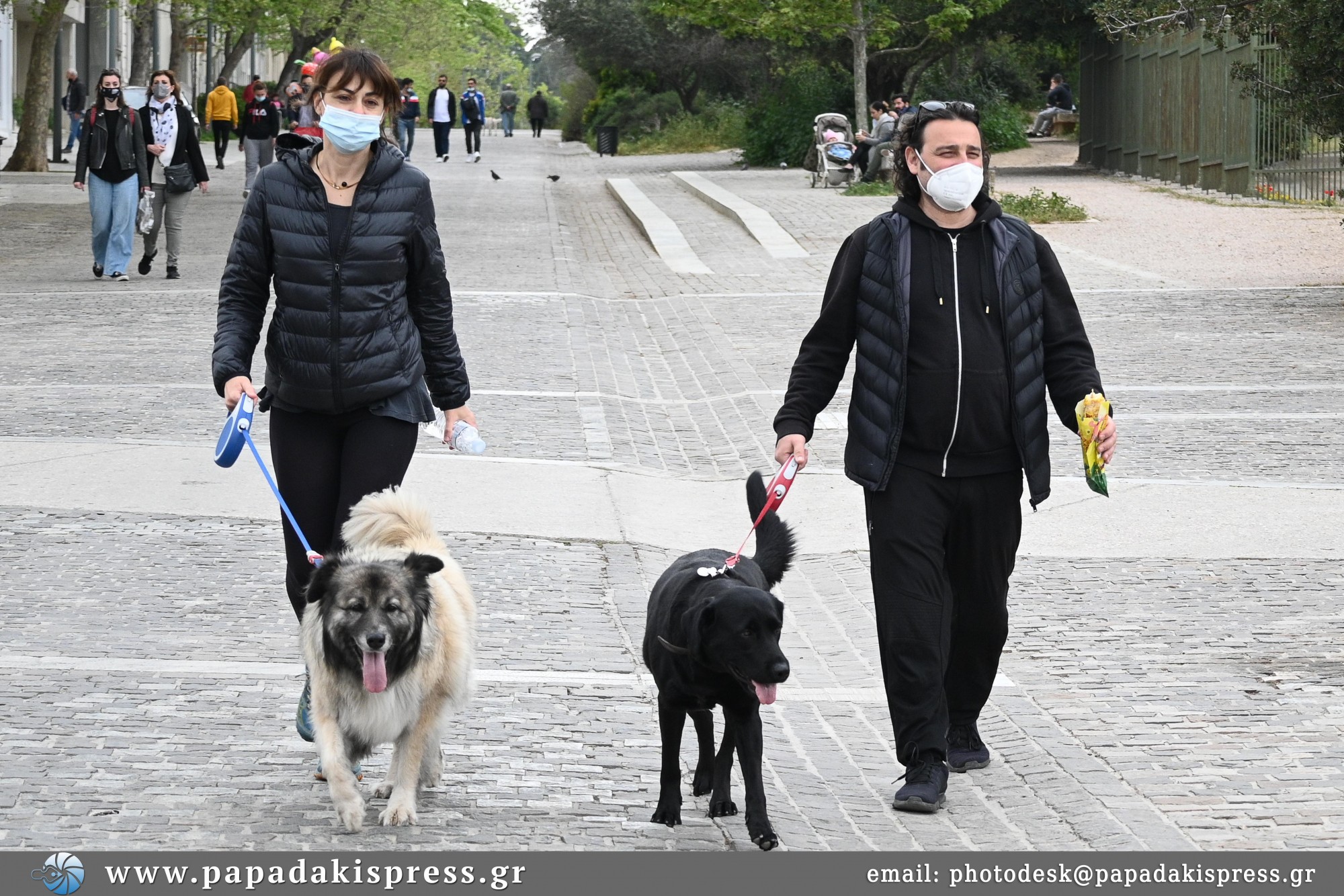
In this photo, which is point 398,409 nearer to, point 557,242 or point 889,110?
point 557,242

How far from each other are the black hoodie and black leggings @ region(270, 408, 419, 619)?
119 centimetres

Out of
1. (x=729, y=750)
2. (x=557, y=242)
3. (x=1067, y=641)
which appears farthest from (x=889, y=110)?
(x=729, y=750)

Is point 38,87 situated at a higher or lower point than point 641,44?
lower

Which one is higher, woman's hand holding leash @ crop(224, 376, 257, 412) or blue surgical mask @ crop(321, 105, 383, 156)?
blue surgical mask @ crop(321, 105, 383, 156)

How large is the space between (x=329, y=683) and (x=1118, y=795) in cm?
245

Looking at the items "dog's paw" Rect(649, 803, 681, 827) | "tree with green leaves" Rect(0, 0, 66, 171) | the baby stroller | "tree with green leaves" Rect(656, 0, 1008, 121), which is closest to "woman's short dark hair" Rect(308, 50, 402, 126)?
"dog's paw" Rect(649, 803, 681, 827)

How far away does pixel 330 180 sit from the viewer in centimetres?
498

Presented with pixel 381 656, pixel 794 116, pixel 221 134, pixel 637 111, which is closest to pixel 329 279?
pixel 381 656

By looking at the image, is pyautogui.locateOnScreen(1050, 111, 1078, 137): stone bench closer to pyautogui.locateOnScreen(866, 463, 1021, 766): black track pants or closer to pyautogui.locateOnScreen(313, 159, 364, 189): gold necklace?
pyautogui.locateOnScreen(866, 463, 1021, 766): black track pants

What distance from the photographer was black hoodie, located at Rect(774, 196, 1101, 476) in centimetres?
500

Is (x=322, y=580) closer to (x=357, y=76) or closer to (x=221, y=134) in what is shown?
(x=357, y=76)

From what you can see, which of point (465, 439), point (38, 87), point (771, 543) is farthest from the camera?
point (38, 87)

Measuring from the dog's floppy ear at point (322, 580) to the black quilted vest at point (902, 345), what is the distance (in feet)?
5.33
